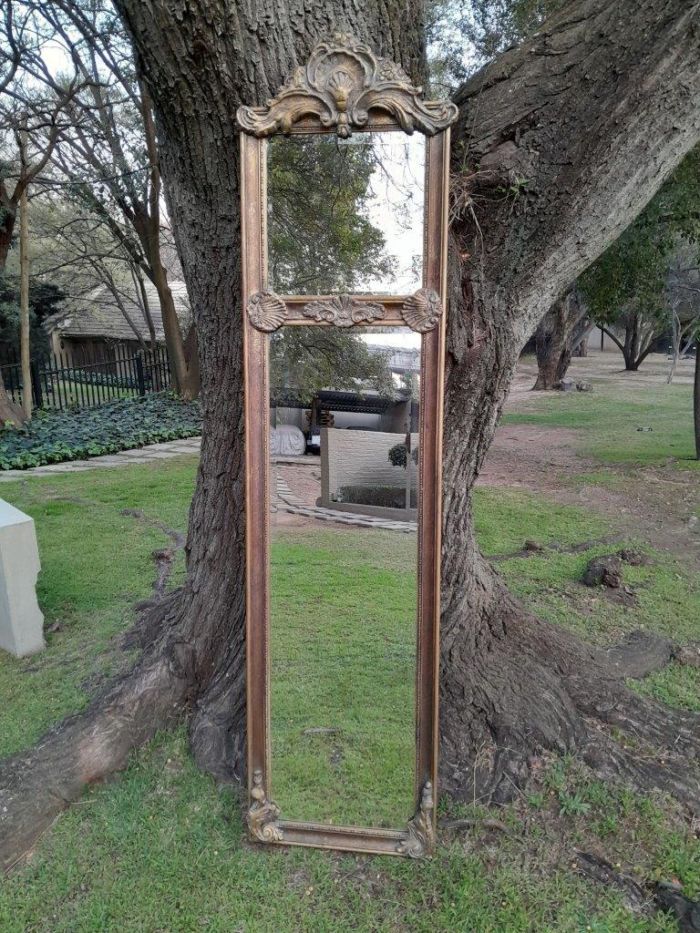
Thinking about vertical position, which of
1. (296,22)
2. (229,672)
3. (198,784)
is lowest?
(198,784)

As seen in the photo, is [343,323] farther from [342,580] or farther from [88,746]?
[88,746]

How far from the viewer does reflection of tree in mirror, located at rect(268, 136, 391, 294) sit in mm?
2158

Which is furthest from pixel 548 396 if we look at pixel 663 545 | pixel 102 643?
pixel 102 643

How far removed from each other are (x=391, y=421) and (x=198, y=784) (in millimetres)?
1657

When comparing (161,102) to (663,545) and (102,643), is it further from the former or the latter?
(663,545)

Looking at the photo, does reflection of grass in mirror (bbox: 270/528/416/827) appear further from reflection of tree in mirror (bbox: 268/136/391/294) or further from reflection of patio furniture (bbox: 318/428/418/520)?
reflection of tree in mirror (bbox: 268/136/391/294)

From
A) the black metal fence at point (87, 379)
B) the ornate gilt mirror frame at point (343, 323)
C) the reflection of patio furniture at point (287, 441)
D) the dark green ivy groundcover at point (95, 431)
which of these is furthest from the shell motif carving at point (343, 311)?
the black metal fence at point (87, 379)

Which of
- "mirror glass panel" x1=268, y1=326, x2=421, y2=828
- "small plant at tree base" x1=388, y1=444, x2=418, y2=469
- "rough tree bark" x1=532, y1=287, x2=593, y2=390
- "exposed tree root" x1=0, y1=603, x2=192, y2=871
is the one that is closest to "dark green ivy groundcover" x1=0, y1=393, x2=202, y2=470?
"exposed tree root" x1=0, y1=603, x2=192, y2=871

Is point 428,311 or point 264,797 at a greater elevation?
point 428,311

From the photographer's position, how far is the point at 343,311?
218 centimetres

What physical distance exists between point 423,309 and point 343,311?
260mm

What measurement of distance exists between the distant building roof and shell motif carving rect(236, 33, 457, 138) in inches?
664

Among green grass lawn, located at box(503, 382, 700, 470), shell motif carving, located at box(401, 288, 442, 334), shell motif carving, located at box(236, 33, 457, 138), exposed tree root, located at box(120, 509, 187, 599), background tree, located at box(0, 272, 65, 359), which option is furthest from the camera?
background tree, located at box(0, 272, 65, 359)

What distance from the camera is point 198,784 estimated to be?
271 cm
